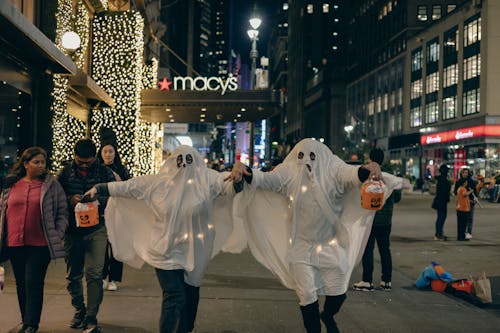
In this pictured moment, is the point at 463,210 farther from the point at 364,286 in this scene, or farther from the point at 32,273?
the point at 32,273

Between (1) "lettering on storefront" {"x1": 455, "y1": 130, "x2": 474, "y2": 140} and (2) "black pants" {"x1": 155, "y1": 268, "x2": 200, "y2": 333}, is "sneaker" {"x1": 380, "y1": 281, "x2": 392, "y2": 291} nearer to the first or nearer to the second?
(2) "black pants" {"x1": 155, "y1": 268, "x2": 200, "y2": 333}

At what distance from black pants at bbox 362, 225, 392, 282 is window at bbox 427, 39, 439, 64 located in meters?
63.5

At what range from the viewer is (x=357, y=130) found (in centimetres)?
10375

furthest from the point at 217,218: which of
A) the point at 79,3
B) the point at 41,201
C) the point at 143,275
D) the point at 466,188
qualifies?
the point at 79,3

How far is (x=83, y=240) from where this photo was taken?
6207 mm

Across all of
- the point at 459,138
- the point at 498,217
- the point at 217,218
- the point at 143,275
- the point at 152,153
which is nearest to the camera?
the point at 217,218

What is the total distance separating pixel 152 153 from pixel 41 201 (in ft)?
83.7

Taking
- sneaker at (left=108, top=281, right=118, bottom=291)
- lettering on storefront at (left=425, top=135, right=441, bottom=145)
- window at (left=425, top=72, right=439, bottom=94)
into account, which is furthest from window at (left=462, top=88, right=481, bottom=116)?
sneaker at (left=108, top=281, right=118, bottom=291)

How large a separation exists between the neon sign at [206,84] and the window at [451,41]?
42.4 meters

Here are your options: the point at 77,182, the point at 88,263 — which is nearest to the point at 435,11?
the point at 77,182

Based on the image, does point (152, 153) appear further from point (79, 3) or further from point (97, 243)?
point (97, 243)

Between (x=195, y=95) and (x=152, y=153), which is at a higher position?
(x=195, y=95)

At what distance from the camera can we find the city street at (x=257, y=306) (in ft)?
21.6

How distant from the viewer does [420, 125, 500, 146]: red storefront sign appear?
54.5 m
